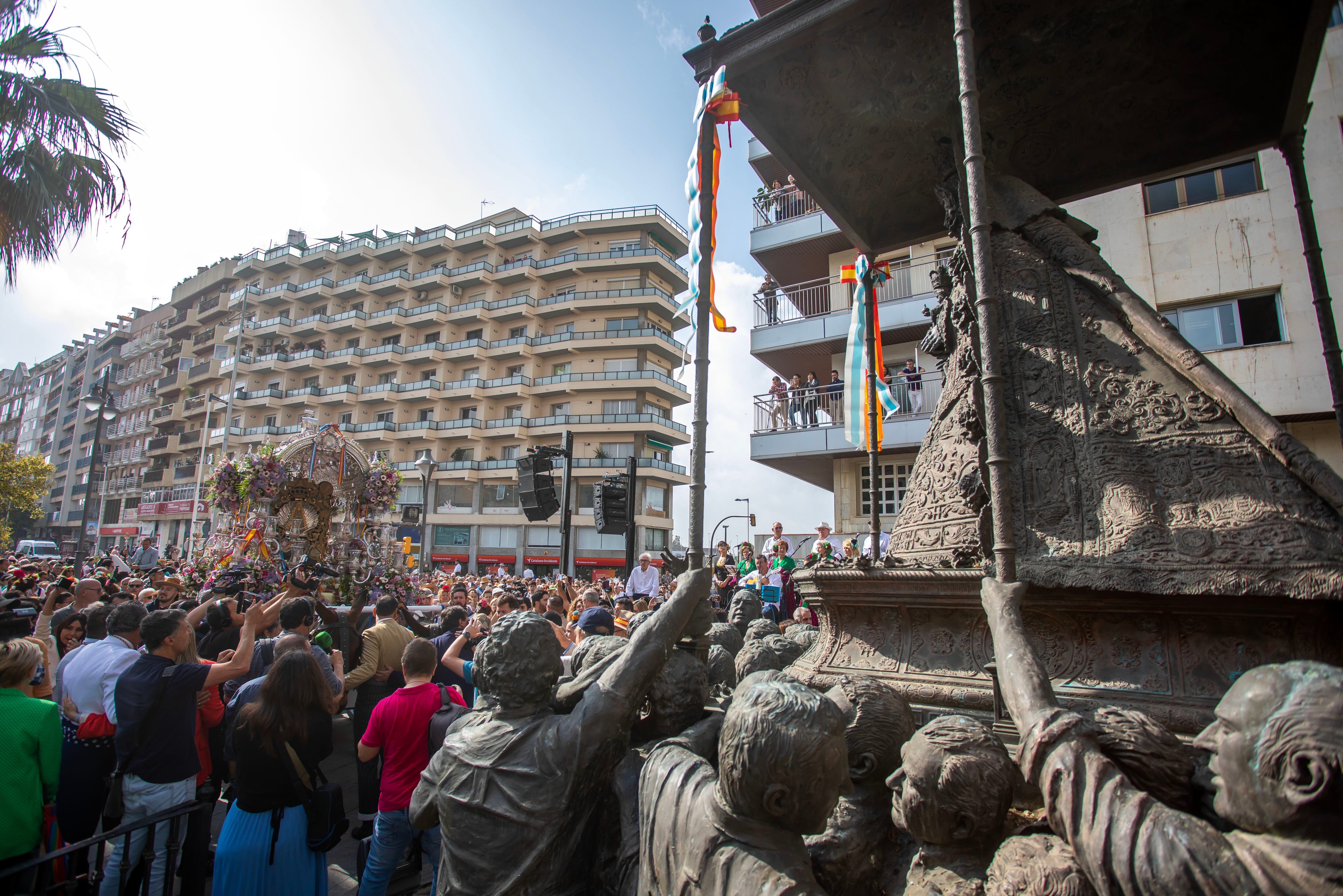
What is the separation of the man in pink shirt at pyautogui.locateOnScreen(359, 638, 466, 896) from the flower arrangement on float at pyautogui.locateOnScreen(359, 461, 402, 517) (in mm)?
8435

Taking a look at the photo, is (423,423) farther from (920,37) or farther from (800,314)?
(920,37)

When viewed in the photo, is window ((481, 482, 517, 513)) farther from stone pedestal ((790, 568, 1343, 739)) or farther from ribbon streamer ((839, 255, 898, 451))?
Answer: stone pedestal ((790, 568, 1343, 739))

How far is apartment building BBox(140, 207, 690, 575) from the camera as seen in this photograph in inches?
1582

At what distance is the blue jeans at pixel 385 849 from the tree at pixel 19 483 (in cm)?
3964

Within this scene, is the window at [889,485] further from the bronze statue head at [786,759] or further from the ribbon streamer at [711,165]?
the bronze statue head at [786,759]

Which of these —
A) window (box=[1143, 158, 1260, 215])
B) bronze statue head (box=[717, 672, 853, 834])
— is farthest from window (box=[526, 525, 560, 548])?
bronze statue head (box=[717, 672, 853, 834])

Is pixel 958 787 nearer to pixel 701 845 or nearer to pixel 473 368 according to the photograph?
pixel 701 845

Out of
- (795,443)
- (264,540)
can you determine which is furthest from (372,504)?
(795,443)

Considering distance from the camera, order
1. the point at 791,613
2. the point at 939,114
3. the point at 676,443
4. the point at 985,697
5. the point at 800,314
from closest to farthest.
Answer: the point at 985,697, the point at 939,114, the point at 791,613, the point at 800,314, the point at 676,443

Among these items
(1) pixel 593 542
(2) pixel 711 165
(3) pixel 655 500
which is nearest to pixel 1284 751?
(2) pixel 711 165

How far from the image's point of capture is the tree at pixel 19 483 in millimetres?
32812

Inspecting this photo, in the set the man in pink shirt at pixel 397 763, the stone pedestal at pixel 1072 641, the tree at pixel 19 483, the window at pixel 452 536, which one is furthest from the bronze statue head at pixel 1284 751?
the tree at pixel 19 483

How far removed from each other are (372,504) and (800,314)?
38.5 feet

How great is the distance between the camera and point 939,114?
417cm
